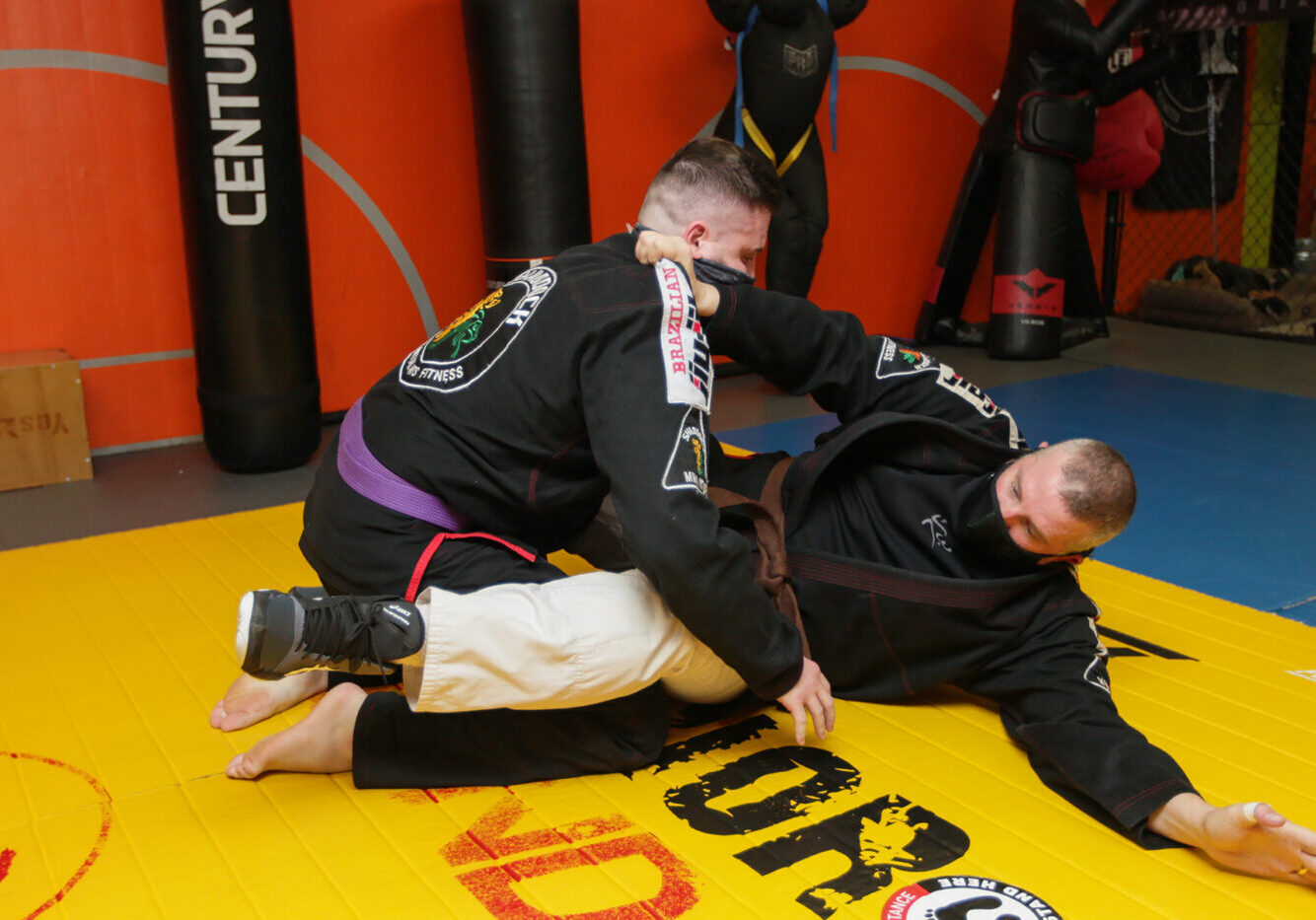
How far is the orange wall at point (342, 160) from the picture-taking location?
4.00m

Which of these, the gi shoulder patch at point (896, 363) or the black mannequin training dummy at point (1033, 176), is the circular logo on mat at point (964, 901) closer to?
the gi shoulder patch at point (896, 363)

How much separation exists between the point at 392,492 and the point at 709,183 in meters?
0.77

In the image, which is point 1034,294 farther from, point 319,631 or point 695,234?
point 319,631

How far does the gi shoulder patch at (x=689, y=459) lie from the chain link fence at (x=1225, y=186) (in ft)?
19.9

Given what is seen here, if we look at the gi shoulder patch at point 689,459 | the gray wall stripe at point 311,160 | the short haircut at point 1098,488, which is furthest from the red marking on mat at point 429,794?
the gray wall stripe at point 311,160

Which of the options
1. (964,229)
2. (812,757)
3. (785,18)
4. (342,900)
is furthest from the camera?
(964,229)

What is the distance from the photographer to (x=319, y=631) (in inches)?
63.0

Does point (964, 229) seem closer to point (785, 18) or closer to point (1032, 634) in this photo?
point (785, 18)

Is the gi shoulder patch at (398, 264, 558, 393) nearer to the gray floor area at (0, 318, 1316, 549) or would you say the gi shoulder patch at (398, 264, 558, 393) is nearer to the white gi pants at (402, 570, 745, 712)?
the white gi pants at (402, 570, 745, 712)

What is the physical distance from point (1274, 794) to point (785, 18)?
3.74m

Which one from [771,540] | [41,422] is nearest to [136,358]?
[41,422]

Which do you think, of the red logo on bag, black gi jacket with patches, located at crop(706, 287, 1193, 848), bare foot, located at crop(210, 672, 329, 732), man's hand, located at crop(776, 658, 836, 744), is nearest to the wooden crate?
bare foot, located at crop(210, 672, 329, 732)

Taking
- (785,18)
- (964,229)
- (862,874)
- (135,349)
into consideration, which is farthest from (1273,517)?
(135,349)

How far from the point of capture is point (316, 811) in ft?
6.06
